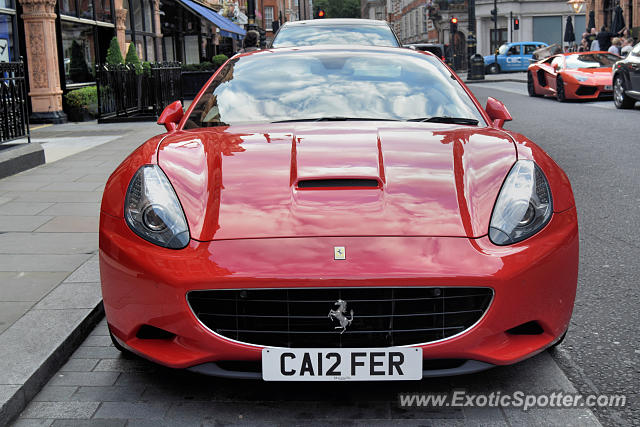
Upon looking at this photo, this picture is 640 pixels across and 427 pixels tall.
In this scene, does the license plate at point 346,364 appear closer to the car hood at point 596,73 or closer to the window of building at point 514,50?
the car hood at point 596,73

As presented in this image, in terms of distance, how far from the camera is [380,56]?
4.53 metres

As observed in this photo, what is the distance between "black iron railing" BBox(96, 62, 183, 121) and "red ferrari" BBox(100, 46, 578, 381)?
1288 cm

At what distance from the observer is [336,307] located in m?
2.77

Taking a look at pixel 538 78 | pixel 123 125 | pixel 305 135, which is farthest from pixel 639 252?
pixel 538 78

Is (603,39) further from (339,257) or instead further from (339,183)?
(339,257)

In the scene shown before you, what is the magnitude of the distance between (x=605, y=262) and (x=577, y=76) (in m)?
14.6

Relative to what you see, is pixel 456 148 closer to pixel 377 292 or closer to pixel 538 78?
pixel 377 292

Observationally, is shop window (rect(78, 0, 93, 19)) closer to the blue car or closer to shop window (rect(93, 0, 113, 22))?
shop window (rect(93, 0, 113, 22))

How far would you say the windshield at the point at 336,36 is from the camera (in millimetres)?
10508

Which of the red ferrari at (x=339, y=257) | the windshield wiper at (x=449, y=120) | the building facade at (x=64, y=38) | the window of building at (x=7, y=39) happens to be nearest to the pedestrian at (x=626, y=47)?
the building facade at (x=64, y=38)

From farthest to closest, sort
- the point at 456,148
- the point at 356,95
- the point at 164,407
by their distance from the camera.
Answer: the point at 356,95 → the point at 456,148 → the point at 164,407

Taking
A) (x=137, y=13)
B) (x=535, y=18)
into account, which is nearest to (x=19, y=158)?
(x=137, y=13)

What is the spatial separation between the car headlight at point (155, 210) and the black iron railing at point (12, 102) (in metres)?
6.26

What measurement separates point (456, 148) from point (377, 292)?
939 millimetres
